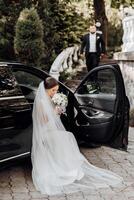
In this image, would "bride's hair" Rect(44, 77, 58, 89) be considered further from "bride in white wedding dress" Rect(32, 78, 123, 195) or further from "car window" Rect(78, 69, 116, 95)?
"car window" Rect(78, 69, 116, 95)

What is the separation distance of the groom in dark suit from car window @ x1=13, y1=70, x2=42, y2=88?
5810mm

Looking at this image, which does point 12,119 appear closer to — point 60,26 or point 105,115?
point 105,115

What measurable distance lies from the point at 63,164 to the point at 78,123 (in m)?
1.10

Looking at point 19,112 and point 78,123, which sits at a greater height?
point 19,112

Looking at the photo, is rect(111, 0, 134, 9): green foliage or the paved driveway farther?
rect(111, 0, 134, 9): green foliage

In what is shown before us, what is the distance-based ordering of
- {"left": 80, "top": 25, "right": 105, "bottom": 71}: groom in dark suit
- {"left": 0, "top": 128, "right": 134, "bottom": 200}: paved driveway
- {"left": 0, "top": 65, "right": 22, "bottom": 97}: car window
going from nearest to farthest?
{"left": 0, "top": 128, "right": 134, "bottom": 200}: paved driveway < {"left": 0, "top": 65, "right": 22, "bottom": 97}: car window < {"left": 80, "top": 25, "right": 105, "bottom": 71}: groom in dark suit

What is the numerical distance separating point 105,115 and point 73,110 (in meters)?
0.46

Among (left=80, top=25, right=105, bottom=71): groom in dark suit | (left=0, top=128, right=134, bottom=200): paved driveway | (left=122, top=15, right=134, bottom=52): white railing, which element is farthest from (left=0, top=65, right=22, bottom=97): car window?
(left=80, top=25, right=105, bottom=71): groom in dark suit

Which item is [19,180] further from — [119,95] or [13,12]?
[13,12]

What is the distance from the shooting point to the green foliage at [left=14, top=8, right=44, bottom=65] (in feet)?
45.8

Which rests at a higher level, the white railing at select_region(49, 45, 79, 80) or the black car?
the black car

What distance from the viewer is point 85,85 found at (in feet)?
25.0

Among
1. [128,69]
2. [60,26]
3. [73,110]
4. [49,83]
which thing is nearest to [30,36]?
[128,69]

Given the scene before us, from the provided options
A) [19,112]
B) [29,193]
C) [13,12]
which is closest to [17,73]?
[19,112]
